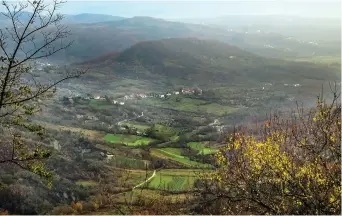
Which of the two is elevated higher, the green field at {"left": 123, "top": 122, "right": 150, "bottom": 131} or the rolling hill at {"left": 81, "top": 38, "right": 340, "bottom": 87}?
the rolling hill at {"left": 81, "top": 38, "right": 340, "bottom": 87}

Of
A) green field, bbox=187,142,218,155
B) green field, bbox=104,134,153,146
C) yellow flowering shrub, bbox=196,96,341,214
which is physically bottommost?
green field, bbox=104,134,153,146

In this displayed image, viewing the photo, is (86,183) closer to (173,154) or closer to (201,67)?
(173,154)

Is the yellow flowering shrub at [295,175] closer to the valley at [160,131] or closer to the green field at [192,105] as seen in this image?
the valley at [160,131]

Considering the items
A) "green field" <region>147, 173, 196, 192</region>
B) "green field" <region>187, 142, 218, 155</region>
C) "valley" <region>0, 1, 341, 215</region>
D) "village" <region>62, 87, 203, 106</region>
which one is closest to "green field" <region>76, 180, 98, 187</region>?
"valley" <region>0, 1, 341, 215</region>

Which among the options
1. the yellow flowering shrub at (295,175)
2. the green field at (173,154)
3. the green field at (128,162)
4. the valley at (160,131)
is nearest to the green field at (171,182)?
the valley at (160,131)

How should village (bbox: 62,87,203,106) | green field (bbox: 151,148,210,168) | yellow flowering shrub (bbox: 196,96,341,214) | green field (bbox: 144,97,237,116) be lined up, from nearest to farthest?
yellow flowering shrub (bbox: 196,96,341,214), green field (bbox: 151,148,210,168), green field (bbox: 144,97,237,116), village (bbox: 62,87,203,106)

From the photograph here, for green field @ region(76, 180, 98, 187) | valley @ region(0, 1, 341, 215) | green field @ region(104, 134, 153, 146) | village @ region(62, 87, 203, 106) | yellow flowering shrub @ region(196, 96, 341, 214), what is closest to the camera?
yellow flowering shrub @ region(196, 96, 341, 214)

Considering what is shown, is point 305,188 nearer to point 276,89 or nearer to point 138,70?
A: point 276,89

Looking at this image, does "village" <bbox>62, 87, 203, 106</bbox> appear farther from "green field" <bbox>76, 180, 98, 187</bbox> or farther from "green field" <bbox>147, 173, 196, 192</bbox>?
"green field" <bbox>147, 173, 196, 192</bbox>

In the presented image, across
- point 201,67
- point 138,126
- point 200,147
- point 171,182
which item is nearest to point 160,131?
point 138,126
